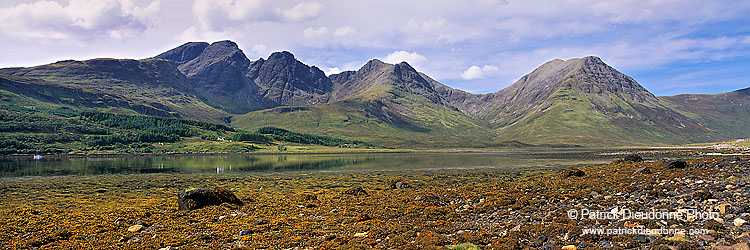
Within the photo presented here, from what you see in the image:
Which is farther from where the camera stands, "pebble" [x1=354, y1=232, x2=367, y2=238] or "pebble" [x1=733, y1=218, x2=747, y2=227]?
"pebble" [x1=354, y1=232, x2=367, y2=238]

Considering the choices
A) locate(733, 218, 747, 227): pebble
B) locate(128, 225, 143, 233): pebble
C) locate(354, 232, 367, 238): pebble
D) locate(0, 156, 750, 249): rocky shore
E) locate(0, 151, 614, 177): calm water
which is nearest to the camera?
locate(733, 218, 747, 227): pebble

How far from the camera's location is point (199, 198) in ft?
89.4

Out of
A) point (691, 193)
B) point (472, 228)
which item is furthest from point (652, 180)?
point (472, 228)

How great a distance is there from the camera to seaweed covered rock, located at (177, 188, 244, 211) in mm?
26828

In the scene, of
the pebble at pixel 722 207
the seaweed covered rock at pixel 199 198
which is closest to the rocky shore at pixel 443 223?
the pebble at pixel 722 207

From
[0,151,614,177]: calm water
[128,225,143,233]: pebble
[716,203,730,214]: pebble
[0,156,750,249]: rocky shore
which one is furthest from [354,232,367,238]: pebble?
[0,151,614,177]: calm water

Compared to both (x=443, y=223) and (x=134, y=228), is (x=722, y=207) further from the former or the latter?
(x=134, y=228)

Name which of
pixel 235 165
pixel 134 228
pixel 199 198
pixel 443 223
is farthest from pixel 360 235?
pixel 235 165

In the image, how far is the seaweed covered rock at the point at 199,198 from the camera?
26828 mm

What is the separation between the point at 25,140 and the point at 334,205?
234m

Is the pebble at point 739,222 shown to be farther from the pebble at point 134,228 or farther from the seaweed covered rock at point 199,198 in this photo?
the seaweed covered rock at point 199,198

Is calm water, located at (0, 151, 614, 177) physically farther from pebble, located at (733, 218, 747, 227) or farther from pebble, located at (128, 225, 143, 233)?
pebble, located at (733, 218, 747, 227)

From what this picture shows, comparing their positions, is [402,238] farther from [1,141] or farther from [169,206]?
[1,141]

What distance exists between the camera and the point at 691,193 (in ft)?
61.6
